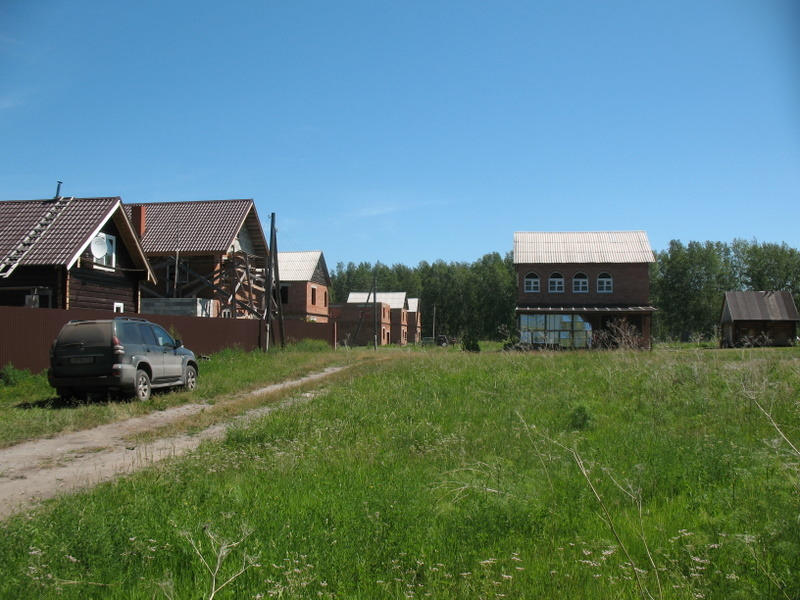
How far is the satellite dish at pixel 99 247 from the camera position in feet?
76.7

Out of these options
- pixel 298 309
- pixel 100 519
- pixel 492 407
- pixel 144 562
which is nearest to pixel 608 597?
pixel 144 562

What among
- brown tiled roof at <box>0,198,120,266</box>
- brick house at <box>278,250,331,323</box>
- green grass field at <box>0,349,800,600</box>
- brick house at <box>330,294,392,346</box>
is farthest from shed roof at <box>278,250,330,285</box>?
green grass field at <box>0,349,800,600</box>

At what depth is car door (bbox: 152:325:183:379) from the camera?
A: 15511 mm

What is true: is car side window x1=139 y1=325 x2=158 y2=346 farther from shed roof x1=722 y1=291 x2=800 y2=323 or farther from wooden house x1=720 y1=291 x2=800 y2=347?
shed roof x1=722 y1=291 x2=800 y2=323

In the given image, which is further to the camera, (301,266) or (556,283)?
(301,266)

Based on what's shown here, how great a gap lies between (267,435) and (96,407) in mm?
5385

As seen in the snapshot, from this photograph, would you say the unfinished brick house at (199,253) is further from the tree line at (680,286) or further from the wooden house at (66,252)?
the tree line at (680,286)

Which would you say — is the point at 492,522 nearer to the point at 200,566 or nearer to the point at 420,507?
the point at 420,507

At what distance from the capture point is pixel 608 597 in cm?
394

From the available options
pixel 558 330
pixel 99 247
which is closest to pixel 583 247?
pixel 558 330

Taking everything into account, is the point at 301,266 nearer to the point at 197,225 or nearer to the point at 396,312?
the point at 197,225

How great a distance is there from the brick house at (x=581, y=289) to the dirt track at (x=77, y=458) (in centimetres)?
3464

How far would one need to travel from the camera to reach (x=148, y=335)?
1518cm

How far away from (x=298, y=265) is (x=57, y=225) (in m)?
32.6
